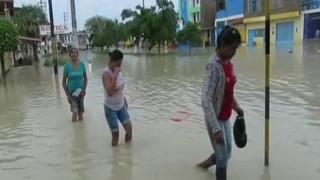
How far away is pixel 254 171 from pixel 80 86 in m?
4.69

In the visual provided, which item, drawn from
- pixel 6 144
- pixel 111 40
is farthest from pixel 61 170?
pixel 111 40

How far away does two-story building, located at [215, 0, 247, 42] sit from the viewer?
68938 millimetres

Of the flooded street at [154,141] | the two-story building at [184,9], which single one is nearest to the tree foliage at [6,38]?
the flooded street at [154,141]

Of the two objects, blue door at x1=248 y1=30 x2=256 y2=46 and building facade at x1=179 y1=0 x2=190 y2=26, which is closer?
blue door at x1=248 y1=30 x2=256 y2=46

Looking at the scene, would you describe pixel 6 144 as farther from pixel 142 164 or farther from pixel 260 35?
pixel 260 35

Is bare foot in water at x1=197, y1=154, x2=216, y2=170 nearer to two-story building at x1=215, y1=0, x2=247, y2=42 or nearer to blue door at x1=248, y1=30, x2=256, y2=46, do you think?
blue door at x1=248, y1=30, x2=256, y2=46

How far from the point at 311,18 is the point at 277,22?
653 centimetres

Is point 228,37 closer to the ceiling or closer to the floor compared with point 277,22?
closer to the floor

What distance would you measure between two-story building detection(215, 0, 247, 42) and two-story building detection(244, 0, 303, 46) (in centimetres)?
192

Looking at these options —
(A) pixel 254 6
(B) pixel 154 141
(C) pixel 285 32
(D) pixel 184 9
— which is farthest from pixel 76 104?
(D) pixel 184 9

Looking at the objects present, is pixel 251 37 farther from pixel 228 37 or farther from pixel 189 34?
pixel 228 37

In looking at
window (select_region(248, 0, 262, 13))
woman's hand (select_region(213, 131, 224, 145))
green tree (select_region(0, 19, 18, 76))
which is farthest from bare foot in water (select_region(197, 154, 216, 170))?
window (select_region(248, 0, 262, 13))

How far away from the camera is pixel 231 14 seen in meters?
72.0

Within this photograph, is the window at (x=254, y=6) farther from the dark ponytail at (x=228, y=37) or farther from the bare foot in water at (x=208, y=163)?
the dark ponytail at (x=228, y=37)
